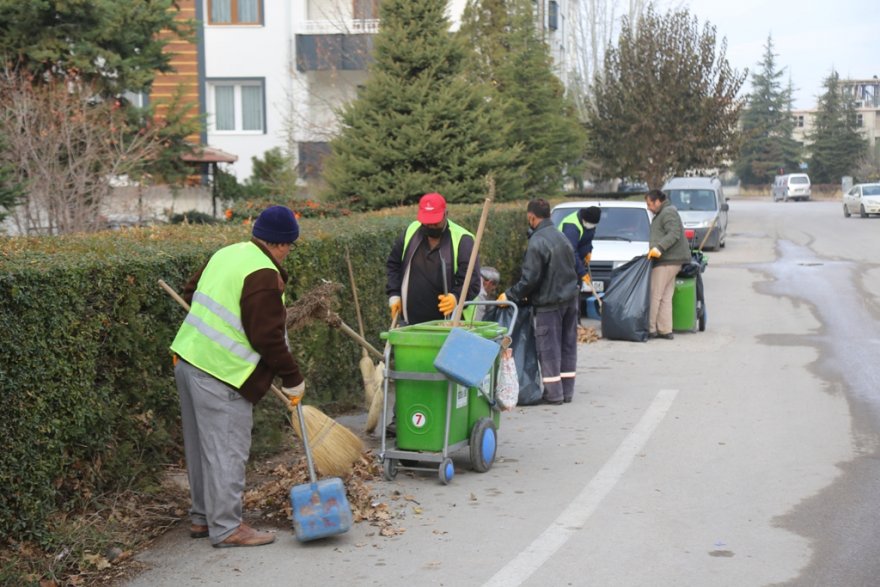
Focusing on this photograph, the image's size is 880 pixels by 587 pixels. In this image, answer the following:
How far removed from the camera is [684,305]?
14.5 metres

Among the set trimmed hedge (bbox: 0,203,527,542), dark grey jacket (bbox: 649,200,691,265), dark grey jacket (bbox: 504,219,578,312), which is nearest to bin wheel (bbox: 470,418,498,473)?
trimmed hedge (bbox: 0,203,527,542)

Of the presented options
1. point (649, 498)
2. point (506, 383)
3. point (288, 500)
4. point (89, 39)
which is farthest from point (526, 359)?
point (89, 39)

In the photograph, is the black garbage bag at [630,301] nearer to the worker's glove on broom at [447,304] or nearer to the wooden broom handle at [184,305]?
the worker's glove on broom at [447,304]

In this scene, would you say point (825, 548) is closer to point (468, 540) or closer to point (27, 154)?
point (468, 540)

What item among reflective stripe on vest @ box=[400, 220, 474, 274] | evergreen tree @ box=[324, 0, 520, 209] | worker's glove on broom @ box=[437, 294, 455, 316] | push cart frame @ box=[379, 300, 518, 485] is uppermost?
evergreen tree @ box=[324, 0, 520, 209]

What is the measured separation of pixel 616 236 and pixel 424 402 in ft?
34.2

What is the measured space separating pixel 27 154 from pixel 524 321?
934cm

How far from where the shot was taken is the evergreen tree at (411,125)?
19.6 meters

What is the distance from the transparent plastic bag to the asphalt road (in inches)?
18.2

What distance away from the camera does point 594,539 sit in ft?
20.0

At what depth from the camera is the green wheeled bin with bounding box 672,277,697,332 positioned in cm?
1442

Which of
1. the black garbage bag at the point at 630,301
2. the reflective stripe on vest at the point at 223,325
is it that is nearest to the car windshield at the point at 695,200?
the black garbage bag at the point at 630,301

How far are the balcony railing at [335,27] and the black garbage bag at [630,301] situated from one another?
66.1 ft

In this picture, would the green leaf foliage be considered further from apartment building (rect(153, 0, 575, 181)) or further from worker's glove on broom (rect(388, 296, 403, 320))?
worker's glove on broom (rect(388, 296, 403, 320))
